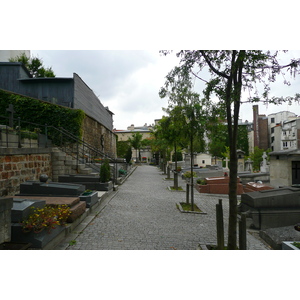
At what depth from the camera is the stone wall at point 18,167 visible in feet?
25.3

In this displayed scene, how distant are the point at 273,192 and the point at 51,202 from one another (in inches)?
261

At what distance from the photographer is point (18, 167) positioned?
337 inches

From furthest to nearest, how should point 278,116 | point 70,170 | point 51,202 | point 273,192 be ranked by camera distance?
point 278,116 → point 70,170 → point 273,192 → point 51,202

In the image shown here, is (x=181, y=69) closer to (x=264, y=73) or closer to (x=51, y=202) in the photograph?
(x=264, y=73)

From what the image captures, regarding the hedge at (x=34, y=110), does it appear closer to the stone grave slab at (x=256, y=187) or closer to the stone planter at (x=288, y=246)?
the stone grave slab at (x=256, y=187)

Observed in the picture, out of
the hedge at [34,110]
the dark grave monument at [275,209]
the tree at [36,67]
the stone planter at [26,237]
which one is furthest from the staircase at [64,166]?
the tree at [36,67]

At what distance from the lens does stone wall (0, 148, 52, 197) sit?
25.3ft

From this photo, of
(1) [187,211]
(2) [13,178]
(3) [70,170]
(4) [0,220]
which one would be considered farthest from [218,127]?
(3) [70,170]

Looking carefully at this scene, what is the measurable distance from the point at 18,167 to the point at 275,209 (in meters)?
8.86

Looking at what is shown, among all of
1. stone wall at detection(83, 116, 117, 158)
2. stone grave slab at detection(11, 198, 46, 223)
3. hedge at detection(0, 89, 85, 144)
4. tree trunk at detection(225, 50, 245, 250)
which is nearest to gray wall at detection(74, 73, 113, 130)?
stone wall at detection(83, 116, 117, 158)

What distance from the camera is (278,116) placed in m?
55.3

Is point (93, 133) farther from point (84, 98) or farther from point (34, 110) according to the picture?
point (34, 110)

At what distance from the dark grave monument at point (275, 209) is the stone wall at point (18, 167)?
7.92m

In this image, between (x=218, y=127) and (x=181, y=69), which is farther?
(x=218, y=127)
